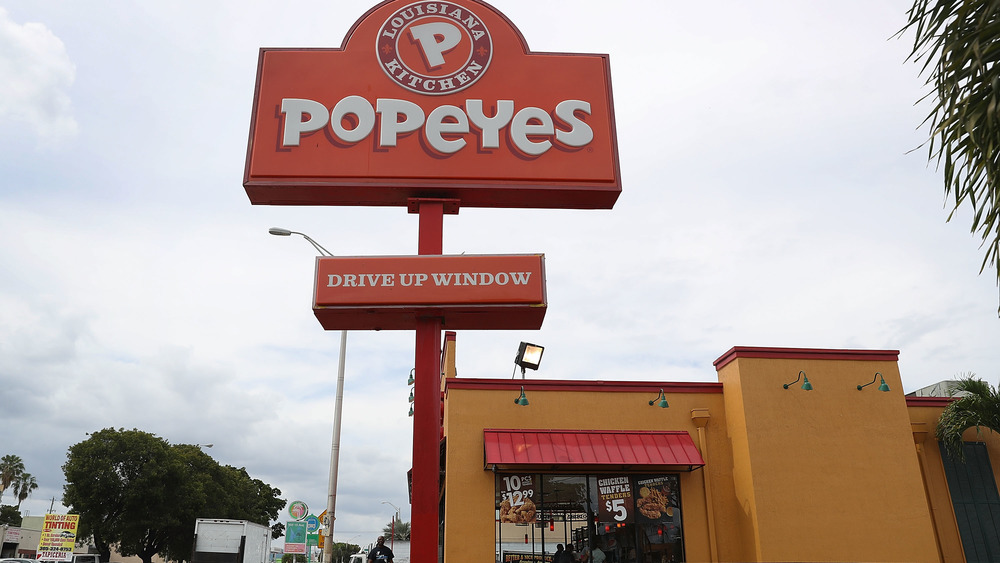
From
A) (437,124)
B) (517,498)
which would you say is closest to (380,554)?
(517,498)

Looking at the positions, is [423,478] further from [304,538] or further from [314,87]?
A: [304,538]

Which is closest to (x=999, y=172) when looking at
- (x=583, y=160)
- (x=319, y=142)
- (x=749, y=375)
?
(x=583, y=160)

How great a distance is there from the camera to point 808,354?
641 inches

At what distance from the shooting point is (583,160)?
10820mm

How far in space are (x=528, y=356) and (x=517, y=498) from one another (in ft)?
12.4

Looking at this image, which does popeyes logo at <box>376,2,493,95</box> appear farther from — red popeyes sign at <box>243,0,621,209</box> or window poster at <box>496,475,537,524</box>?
window poster at <box>496,475,537,524</box>

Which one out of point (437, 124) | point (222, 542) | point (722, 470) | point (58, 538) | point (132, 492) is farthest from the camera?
point (132, 492)

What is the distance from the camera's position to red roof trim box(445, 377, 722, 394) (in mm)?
16625

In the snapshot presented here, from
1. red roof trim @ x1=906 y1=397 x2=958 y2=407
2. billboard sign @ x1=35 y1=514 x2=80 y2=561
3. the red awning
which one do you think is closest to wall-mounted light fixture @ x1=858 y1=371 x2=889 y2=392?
red roof trim @ x1=906 y1=397 x2=958 y2=407

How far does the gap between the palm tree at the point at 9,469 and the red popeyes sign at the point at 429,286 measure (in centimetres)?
9484

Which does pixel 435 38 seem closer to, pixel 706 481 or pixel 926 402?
pixel 706 481

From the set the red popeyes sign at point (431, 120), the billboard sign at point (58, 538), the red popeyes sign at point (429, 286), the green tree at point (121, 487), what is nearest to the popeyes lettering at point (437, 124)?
the red popeyes sign at point (431, 120)

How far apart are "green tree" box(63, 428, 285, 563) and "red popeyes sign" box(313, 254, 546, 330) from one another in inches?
1385

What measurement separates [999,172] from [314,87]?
902 cm
